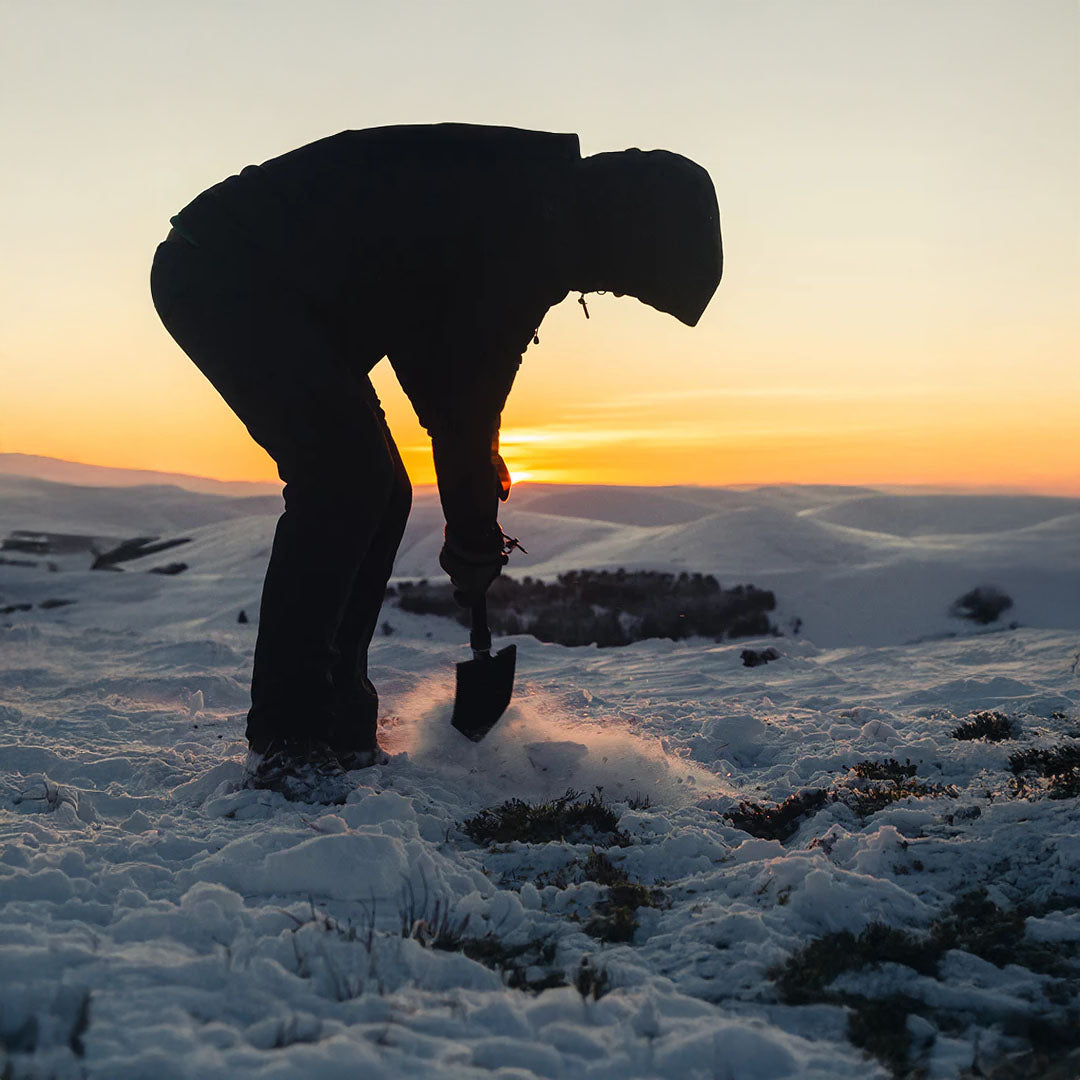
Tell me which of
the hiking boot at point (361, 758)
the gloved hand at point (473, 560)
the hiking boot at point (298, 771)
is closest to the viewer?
the hiking boot at point (298, 771)

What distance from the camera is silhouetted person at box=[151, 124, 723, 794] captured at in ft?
10.1

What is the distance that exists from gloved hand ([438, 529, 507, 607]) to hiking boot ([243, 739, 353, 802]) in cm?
100

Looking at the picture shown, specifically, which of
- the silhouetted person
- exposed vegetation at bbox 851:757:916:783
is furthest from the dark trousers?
exposed vegetation at bbox 851:757:916:783

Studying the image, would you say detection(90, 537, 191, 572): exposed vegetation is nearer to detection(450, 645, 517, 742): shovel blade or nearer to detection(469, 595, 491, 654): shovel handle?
detection(469, 595, 491, 654): shovel handle

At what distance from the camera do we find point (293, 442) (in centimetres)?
306

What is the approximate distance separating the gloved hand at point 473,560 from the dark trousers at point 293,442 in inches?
29.5

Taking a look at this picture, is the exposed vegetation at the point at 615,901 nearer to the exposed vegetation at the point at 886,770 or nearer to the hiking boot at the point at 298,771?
the hiking boot at the point at 298,771

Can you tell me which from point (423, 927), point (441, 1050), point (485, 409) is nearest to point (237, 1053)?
point (441, 1050)

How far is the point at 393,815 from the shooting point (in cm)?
268

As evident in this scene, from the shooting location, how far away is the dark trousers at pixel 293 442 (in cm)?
305

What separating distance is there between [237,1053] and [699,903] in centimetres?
110

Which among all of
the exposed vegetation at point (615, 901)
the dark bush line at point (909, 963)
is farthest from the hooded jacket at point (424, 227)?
the dark bush line at point (909, 963)

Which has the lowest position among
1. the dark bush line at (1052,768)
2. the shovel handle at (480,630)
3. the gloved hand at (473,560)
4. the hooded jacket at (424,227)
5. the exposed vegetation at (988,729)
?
the exposed vegetation at (988,729)

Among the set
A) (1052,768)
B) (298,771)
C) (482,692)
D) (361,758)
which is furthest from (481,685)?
(1052,768)
